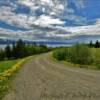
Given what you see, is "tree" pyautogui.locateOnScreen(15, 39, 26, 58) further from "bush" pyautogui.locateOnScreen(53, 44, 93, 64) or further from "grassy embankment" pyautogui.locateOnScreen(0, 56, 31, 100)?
"grassy embankment" pyautogui.locateOnScreen(0, 56, 31, 100)

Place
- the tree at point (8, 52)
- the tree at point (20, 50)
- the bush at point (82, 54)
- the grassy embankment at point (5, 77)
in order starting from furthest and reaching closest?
the tree at point (8, 52)
the tree at point (20, 50)
the bush at point (82, 54)
the grassy embankment at point (5, 77)

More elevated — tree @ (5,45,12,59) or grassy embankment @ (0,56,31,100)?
grassy embankment @ (0,56,31,100)

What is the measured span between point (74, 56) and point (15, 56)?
10276 centimetres

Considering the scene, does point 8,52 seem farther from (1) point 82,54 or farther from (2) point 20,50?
(1) point 82,54

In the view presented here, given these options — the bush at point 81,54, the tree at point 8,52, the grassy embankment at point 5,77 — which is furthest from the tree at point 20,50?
the grassy embankment at point 5,77

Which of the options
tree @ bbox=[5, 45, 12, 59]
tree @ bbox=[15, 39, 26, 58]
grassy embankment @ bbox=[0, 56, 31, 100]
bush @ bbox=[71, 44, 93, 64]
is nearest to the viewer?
grassy embankment @ bbox=[0, 56, 31, 100]

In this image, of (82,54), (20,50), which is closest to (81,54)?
(82,54)

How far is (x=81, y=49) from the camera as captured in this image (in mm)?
45562

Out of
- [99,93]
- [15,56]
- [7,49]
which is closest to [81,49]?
[99,93]

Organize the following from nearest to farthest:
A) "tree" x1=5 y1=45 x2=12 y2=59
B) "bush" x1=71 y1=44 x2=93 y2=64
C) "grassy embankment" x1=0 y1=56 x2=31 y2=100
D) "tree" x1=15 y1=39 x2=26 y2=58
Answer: "grassy embankment" x1=0 y1=56 x2=31 y2=100
"bush" x1=71 y1=44 x2=93 y2=64
"tree" x1=15 y1=39 x2=26 y2=58
"tree" x1=5 y1=45 x2=12 y2=59

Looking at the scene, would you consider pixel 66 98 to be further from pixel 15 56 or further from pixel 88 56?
pixel 15 56

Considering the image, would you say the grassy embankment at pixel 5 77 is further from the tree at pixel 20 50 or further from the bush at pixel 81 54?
the tree at pixel 20 50

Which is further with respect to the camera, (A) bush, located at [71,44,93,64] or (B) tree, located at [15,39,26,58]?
(B) tree, located at [15,39,26,58]

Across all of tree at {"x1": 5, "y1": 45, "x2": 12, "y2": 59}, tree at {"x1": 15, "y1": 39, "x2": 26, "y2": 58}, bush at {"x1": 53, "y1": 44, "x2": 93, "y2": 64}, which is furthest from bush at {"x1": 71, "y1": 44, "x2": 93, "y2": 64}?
tree at {"x1": 5, "y1": 45, "x2": 12, "y2": 59}
